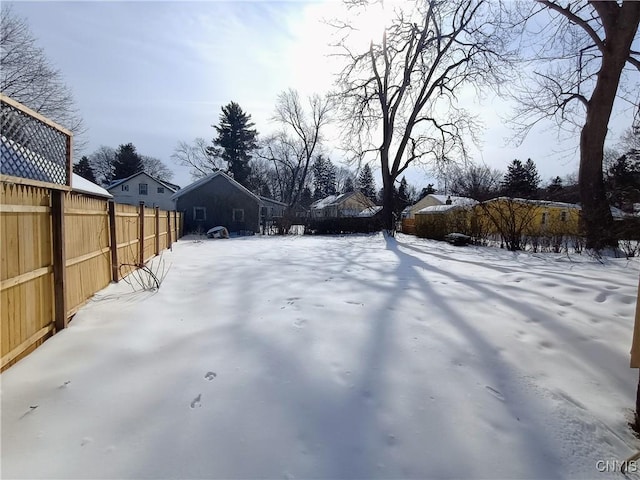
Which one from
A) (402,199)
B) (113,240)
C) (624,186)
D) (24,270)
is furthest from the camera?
(402,199)

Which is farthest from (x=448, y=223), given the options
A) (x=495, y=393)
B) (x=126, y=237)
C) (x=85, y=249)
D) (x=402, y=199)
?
(x=85, y=249)

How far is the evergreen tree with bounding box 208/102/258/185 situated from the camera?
36.2 meters

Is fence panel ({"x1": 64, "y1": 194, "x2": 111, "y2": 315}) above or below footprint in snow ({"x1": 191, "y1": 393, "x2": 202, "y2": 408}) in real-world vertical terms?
→ above

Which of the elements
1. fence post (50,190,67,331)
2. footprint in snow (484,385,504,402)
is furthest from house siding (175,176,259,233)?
footprint in snow (484,385,504,402)

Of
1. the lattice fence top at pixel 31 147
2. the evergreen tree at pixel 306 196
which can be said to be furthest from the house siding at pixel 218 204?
the evergreen tree at pixel 306 196

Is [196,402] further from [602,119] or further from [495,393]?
[602,119]

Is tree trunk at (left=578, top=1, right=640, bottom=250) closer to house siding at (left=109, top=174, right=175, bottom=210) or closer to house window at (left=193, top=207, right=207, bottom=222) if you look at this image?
house window at (left=193, top=207, right=207, bottom=222)

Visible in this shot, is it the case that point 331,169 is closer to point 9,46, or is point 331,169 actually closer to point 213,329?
point 9,46

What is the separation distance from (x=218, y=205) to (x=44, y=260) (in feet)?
69.0

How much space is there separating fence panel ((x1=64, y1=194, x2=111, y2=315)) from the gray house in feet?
60.8

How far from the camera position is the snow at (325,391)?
163cm

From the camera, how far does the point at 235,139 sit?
3634 cm

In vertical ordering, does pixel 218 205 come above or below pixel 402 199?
below

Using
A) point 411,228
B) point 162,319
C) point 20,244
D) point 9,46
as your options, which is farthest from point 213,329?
point 9,46
